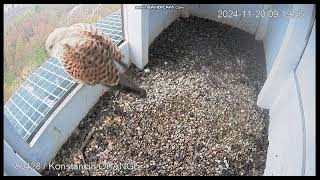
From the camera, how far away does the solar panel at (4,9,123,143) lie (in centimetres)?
88

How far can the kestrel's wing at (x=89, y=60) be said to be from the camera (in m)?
0.85

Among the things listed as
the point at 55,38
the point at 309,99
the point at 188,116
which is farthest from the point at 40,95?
the point at 309,99

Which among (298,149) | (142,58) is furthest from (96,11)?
(298,149)

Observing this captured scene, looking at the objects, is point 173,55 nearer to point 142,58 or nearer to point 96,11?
point 142,58

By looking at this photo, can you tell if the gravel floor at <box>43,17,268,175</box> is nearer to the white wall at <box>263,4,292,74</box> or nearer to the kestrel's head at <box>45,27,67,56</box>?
the white wall at <box>263,4,292,74</box>

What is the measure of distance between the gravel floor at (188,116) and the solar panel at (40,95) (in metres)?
0.10

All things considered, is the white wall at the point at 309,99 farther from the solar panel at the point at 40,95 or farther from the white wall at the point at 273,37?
the solar panel at the point at 40,95

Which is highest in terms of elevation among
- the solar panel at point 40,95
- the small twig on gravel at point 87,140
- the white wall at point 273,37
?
the white wall at point 273,37

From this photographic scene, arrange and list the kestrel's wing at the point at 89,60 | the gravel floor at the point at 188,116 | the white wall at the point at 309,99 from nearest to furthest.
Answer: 1. the white wall at the point at 309,99
2. the kestrel's wing at the point at 89,60
3. the gravel floor at the point at 188,116

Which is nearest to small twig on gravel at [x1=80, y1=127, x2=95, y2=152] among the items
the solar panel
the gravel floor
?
the gravel floor

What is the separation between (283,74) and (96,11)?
0.53m

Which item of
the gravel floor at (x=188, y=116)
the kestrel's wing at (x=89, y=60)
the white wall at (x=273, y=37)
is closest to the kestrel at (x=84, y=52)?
the kestrel's wing at (x=89, y=60)

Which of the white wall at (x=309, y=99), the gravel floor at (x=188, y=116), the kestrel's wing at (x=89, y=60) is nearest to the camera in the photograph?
the white wall at (x=309, y=99)

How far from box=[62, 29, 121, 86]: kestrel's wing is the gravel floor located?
14 cm
